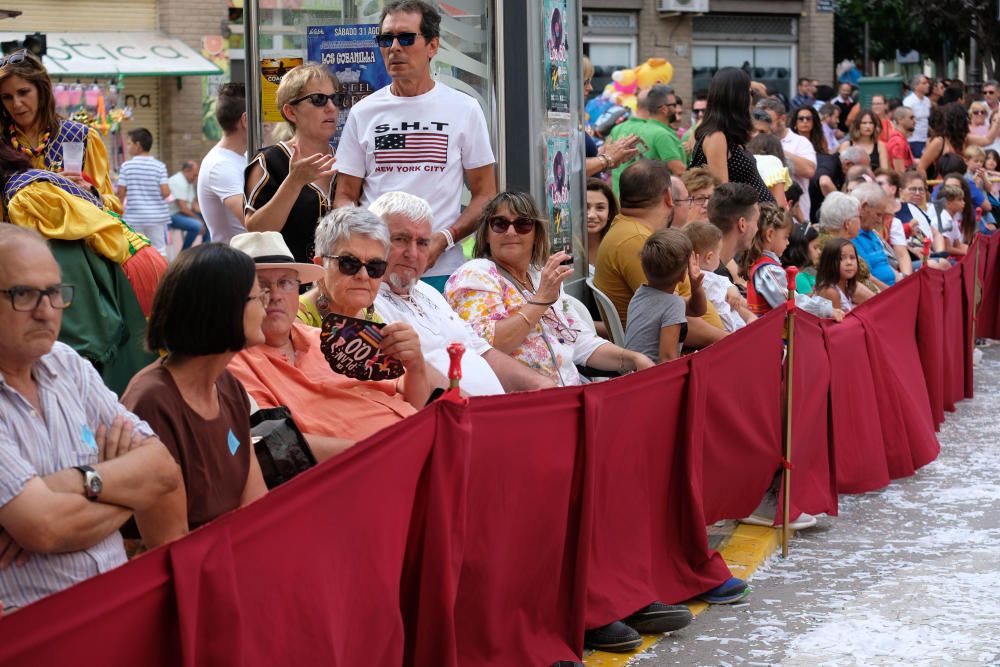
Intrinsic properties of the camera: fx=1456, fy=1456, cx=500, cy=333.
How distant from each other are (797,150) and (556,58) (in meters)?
5.82

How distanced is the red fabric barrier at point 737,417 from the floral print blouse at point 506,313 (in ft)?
2.49

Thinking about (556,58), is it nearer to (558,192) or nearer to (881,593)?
(558,192)

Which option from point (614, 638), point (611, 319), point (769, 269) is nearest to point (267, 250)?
point (614, 638)

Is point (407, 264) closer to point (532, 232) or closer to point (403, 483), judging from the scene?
point (532, 232)

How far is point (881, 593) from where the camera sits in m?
6.09

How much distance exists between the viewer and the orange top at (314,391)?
15.3 feet

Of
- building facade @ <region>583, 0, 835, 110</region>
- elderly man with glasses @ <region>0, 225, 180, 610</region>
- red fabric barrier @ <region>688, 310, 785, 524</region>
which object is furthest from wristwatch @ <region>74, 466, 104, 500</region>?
building facade @ <region>583, 0, 835, 110</region>

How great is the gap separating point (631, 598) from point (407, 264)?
154 cm

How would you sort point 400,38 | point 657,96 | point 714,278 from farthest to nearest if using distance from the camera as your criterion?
1. point 657,96
2. point 714,278
3. point 400,38

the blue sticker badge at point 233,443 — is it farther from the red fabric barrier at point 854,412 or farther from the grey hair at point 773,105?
the grey hair at point 773,105

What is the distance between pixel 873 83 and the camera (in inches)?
1081

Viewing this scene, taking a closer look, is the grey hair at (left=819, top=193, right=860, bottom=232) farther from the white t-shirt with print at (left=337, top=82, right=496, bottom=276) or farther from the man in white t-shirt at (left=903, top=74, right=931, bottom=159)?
the man in white t-shirt at (left=903, top=74, right=931, bottom=159)

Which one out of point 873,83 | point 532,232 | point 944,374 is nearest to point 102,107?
point 873,83

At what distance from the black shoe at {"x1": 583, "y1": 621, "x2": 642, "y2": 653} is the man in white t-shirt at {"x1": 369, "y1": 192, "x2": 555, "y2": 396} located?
1008mm
